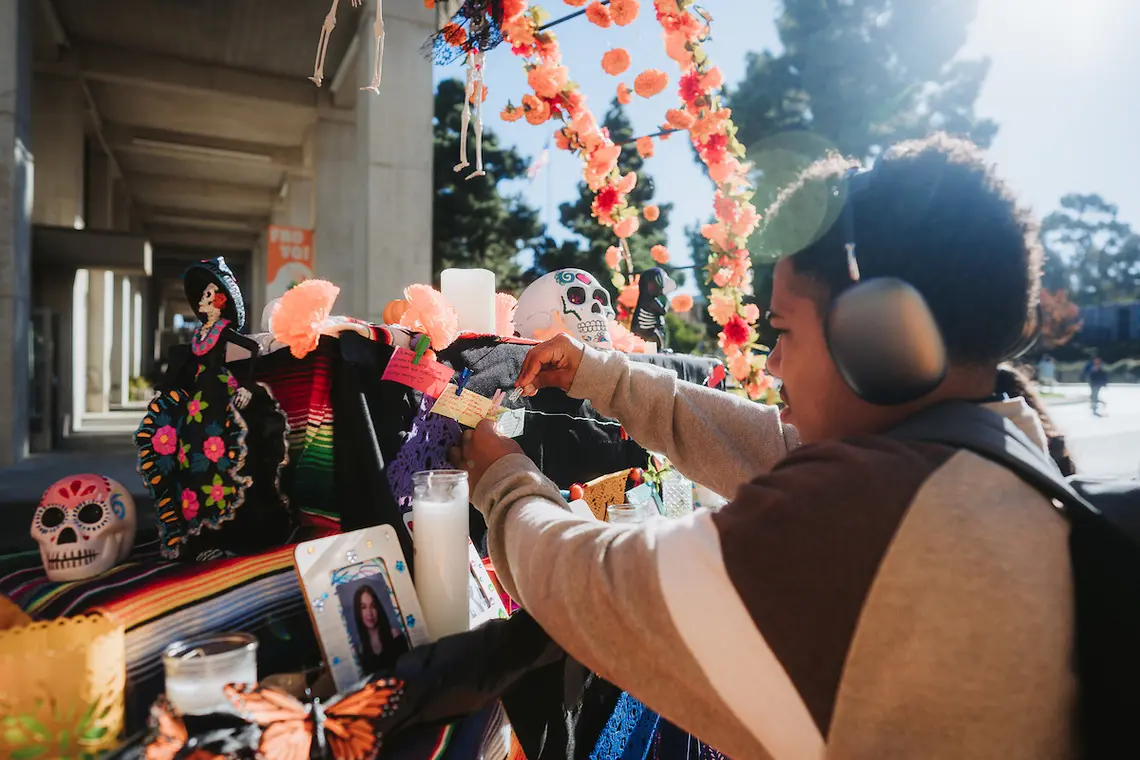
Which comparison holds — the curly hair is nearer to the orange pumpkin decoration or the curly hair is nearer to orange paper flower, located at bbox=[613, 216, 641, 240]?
the orange pumpkin decoration

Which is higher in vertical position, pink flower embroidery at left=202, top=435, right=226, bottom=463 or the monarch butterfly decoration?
pink flower embroidery at left=202, top=435, right=226, bottom=463

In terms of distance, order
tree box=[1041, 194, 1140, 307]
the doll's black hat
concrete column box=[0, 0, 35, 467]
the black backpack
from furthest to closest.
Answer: tree box=[1041, 194, 1140, 307] < concrete column box=[0, 0, 35, 467] < the doll's black hat < the black backpack

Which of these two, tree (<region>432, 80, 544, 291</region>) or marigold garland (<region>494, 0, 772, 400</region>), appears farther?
tree (<region>432, 80, 544, 291</region>)

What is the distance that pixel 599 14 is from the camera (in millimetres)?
2549

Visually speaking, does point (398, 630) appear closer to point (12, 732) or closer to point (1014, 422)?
point (12, 732)

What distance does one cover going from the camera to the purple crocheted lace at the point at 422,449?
143 cm

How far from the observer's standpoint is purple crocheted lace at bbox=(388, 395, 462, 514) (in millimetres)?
1432

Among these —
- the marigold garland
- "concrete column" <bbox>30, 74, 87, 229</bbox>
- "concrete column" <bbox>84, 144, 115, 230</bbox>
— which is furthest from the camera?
"concrete column" <bbox>84, 144, 115, 230</bbox>

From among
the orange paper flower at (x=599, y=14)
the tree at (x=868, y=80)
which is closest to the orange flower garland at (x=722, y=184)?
the orange paper flower at (x=599, y=14)

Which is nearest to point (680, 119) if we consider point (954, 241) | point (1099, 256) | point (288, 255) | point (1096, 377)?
point (954, 241)

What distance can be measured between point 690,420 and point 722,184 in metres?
2.10

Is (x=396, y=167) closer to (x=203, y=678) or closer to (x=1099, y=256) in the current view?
(x=203, y=678)

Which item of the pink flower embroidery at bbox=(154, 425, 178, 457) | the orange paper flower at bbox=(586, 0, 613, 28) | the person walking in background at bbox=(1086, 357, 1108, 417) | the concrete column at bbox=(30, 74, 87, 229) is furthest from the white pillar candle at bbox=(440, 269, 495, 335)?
the person walking in background at bbox=(1086, 357, 1108, 417)

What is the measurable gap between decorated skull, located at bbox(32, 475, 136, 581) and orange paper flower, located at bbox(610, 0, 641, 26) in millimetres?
2289
